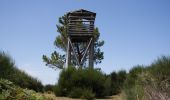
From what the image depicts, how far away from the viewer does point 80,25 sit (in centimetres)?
2302

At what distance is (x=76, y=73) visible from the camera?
1772cm

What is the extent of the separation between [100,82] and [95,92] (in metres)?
0.55

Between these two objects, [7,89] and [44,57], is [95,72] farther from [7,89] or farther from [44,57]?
[44,57]

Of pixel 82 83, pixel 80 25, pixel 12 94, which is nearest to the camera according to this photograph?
pixel 12 94

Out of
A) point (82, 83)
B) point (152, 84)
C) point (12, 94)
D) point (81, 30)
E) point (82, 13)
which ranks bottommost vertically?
point (152, 84)

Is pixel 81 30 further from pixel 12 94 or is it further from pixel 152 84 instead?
pixel 152 84

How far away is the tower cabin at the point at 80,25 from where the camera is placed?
2309cm

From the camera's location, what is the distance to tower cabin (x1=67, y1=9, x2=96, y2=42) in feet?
75.8

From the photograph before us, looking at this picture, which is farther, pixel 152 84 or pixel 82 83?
pixel 82 83

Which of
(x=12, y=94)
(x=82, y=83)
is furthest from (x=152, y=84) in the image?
(x=82, y=83)

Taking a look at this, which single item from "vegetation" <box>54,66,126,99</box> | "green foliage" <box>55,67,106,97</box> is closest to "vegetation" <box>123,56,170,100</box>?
"vegetation" <box>54,66,126,99</box>

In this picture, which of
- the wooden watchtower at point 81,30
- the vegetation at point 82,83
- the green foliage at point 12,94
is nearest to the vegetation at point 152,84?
the vegetation at point 82,83

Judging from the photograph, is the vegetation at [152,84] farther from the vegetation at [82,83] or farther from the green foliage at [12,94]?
the green foliage at [12,94]

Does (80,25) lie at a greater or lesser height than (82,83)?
greater
